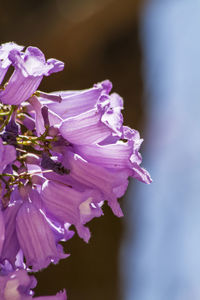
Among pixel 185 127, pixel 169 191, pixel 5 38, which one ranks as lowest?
pixel 169 191

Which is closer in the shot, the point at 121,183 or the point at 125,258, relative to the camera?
the point at 121,183

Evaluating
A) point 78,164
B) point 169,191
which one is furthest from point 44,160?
point 169,191

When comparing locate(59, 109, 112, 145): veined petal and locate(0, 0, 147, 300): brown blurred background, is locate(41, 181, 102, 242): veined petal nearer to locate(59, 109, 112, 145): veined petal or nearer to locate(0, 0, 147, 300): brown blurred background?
locate(59, 109, 112, 145): veined petal

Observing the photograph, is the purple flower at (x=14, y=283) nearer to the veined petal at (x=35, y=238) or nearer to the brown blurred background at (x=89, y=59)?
the veined petal at (x=35, y=238)

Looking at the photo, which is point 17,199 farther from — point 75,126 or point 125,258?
point 125,258

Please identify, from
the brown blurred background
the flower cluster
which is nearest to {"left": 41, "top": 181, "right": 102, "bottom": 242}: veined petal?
the flower cluster

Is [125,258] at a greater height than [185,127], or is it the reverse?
[185,127]

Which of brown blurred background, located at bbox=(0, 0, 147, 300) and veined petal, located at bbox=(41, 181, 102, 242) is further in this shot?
brown blurred background, located at bbox=(0, 0, 147, 300)

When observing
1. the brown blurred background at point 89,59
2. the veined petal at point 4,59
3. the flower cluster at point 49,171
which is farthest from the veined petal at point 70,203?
the brown blurred background at point 89,59
